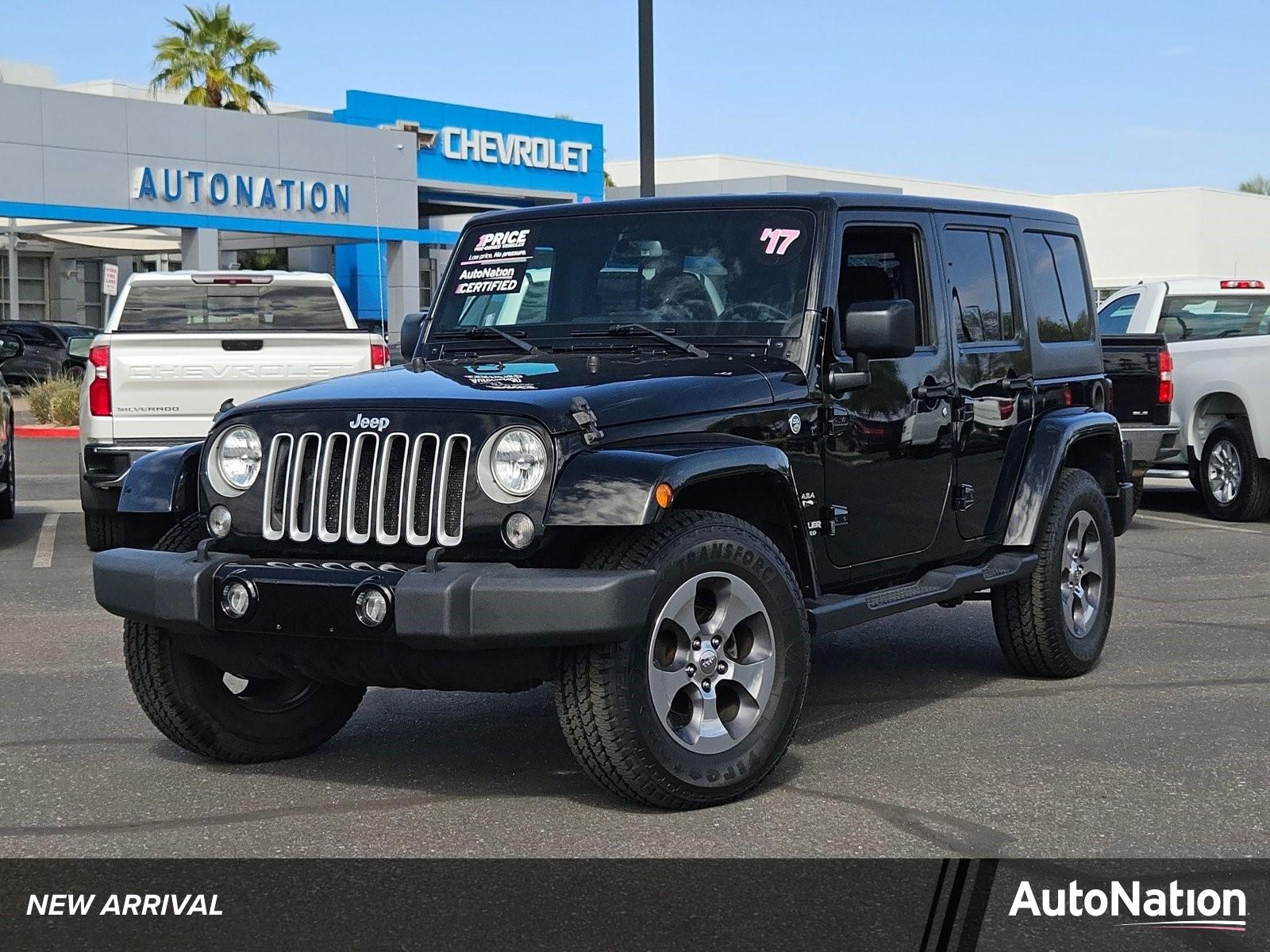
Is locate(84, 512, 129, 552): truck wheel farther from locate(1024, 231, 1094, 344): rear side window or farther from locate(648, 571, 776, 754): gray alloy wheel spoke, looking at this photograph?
locate(648, 571, 776, 754): gray alloy wheel spoke

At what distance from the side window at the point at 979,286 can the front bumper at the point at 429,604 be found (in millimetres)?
2646

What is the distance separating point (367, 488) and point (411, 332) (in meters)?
1.90

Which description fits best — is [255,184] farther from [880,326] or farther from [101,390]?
[880,326]

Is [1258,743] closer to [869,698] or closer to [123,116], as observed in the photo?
[869,698]

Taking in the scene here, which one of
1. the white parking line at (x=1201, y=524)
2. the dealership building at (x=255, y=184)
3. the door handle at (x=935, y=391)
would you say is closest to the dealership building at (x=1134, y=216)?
the dealership building at (x=255, y=184)

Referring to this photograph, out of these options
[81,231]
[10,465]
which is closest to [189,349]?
[10,465]

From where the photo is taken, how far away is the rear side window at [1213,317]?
14508 millimetres

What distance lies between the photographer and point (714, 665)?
535cm

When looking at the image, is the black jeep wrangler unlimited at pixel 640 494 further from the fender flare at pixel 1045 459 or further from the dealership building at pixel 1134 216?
the dealership building at pixel 1134 216

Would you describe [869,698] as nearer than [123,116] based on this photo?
Yes

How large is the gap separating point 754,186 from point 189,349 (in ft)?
147

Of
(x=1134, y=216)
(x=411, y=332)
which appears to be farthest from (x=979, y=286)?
(x=1134, y=216)

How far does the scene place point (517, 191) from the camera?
43750mm
